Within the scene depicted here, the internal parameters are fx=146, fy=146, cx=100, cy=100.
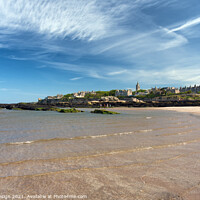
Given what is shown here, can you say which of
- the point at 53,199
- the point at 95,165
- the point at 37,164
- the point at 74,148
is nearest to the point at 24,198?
the point at 53,199

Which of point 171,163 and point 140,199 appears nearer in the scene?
point 140,199

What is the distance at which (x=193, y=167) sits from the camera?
4.52 meters

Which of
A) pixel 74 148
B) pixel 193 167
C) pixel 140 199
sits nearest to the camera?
pixel 140 199

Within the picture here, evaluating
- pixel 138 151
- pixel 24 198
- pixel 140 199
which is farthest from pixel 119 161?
pixel 24 198

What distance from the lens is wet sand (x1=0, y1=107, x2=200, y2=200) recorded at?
10.6 ft

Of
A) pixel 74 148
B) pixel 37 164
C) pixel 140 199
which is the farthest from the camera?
pixel 74 148

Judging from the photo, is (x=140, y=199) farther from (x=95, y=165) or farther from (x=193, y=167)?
(x=193, y=167)

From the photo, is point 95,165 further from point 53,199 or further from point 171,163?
point 171,163

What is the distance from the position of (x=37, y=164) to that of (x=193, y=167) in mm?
4987

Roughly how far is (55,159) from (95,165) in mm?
1580

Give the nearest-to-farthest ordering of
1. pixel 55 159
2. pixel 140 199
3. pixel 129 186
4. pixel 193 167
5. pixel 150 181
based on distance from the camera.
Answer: pixel 140 199, pixel 129 186, pixel 150 181, pixel 193 167, pixel 55 159

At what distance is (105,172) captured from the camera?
4.21 m

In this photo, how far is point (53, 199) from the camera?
9.75ft

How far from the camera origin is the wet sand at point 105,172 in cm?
322
